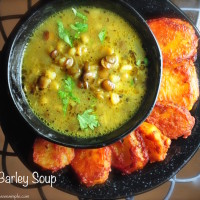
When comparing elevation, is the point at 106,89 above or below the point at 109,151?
above

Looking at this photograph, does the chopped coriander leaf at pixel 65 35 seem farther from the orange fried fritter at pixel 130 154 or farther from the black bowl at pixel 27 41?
the orange fried fritter at pixel 130 154

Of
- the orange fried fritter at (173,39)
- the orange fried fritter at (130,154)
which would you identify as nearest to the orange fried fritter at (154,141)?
the orange fried fritter at (130,154)

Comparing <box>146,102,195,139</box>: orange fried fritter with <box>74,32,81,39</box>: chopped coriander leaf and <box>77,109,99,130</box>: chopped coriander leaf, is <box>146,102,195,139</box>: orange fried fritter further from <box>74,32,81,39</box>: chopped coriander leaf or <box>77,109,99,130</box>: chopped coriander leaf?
<box>74,32,81,39</box>: chopped coriander leaf

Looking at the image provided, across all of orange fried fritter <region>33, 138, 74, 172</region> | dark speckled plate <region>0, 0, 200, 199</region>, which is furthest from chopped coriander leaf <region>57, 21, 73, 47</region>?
orange fried fritter <region>33, 138, 74, 172</region>

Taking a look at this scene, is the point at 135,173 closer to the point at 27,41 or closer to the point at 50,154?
the point at 50,154

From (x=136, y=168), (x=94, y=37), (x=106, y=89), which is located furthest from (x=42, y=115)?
(x=136, y=168)

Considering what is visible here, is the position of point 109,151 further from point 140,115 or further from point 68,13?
point 68,13
